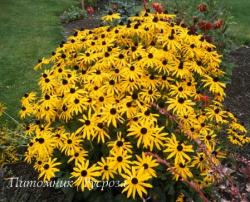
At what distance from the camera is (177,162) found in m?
3.68

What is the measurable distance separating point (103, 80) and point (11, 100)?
127 inches

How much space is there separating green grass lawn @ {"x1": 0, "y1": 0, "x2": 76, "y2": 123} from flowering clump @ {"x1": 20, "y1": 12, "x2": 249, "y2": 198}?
2.43 meters

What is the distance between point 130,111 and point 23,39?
6527 mm

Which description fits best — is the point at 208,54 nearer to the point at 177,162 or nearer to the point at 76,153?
the point at 177,162

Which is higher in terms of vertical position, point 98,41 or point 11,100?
point 98,41

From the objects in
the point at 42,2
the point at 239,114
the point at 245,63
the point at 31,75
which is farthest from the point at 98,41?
the point at 42,2

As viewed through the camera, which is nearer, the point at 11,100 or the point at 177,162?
the point at 177,162

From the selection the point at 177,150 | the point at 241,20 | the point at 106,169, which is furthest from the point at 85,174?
the point at 241,20

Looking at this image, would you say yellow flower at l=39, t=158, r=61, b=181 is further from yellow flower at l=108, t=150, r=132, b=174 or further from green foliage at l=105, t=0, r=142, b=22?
green foliage at l=105, t=0, r=142, b=22

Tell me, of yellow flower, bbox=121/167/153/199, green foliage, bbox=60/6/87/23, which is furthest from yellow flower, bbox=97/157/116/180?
green foliage, bbox=60/6/87/23

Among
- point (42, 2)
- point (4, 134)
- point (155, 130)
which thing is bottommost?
point (42, 2)

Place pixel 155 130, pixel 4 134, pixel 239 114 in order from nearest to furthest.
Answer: pixel 155 130 < pixel 4 134 < pixel 239 114

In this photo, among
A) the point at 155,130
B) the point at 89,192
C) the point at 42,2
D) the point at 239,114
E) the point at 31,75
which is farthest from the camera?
the point at 42,2

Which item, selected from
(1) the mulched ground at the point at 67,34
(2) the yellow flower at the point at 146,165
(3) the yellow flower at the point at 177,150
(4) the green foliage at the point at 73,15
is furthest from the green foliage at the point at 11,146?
(4) the green foliage at the point at 73,15
